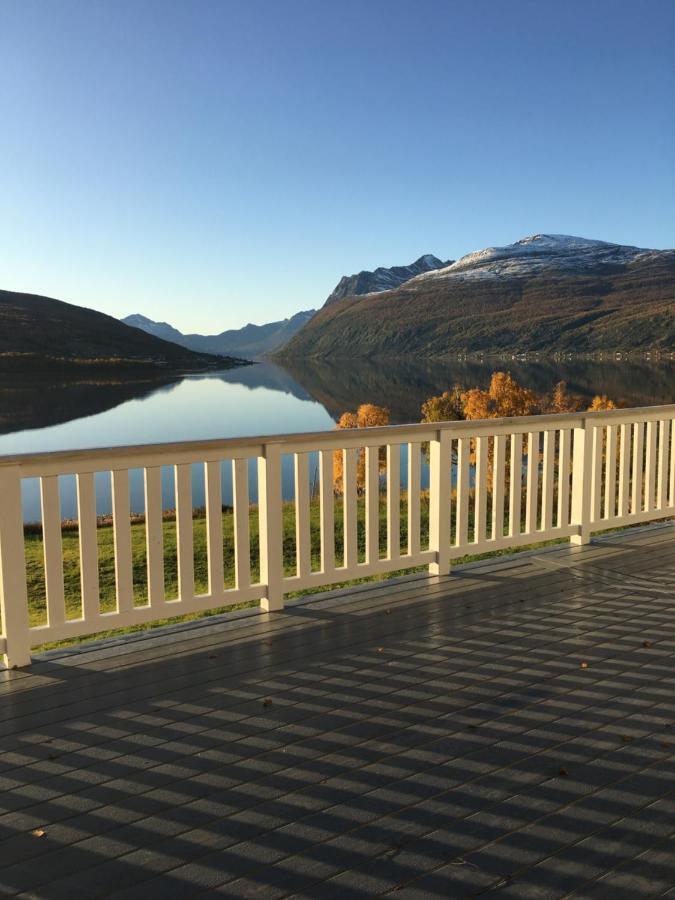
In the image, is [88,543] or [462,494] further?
[462,494]

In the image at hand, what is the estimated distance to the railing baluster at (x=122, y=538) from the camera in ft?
10.3

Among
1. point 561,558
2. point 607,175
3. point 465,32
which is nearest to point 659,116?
point 561,558

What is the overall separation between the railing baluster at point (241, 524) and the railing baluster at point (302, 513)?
0.85 ft

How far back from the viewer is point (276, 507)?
3604 millimetres

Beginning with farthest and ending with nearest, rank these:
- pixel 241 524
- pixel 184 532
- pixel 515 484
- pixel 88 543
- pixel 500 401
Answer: pixel 500 401, pixel 515 484, pixel 241 524, pixel 184 532, pixel 88 543

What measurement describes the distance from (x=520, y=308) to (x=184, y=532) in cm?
14066

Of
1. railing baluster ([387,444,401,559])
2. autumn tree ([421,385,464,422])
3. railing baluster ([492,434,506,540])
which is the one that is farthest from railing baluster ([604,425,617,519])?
autumn tree ([421,385,464,422])

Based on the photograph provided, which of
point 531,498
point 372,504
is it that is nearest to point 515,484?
point 531,498

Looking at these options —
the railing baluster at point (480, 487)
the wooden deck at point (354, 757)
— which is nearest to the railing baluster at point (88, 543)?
the wooden deck at point (354, 757)

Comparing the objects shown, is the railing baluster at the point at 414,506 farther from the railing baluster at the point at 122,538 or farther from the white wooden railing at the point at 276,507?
the railing baluster at the point at 122,538

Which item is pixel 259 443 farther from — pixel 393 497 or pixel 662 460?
pixel 662 460

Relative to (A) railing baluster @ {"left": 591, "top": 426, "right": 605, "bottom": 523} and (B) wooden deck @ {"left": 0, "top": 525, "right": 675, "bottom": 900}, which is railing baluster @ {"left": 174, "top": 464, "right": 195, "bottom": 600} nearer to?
(B) wooden deck @ {"left": 0, "top": 525, "right": 675, "bottom": 900}

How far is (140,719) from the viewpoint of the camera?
2531 mm

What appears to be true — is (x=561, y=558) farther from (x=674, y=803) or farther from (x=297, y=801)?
(x=297, y=801)
